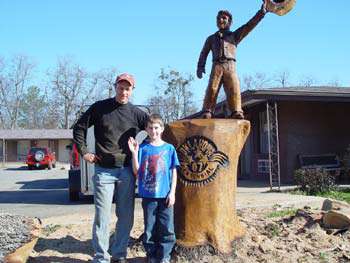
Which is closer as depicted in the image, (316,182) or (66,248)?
(66,248)

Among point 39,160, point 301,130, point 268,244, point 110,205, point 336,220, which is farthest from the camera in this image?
point 39,160

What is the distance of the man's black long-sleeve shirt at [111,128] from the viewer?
491 centimetres

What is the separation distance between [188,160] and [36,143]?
4879 cm

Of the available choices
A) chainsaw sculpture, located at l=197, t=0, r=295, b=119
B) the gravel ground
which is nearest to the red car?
the gravel ground

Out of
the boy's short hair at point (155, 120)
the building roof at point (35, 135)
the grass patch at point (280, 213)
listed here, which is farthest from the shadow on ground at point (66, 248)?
the building roof at point (35, 135)

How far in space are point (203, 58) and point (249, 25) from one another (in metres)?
0.78

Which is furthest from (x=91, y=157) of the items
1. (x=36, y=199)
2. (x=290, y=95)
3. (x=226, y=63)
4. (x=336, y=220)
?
(x=290, y=95)

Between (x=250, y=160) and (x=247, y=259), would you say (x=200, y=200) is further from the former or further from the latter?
(x=250, y=160)

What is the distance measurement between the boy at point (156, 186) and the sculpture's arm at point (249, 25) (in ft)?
6.52

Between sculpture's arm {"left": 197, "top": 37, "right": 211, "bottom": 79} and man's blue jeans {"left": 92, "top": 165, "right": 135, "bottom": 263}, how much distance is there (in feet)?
7.12

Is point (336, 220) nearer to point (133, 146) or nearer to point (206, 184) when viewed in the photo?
point (206, 184)

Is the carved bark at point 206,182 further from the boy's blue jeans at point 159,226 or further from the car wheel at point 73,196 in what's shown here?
the car wheel at point 73,196

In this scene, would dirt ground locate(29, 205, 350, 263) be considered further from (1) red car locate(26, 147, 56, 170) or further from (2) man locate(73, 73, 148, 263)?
(1) red car locate(26, 147, 56, 170)

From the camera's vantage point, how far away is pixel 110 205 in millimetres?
4934
